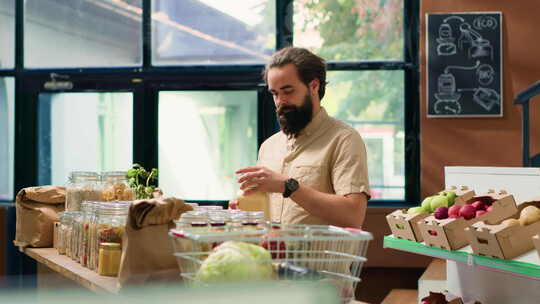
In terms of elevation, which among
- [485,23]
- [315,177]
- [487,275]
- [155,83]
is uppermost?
[485,23]

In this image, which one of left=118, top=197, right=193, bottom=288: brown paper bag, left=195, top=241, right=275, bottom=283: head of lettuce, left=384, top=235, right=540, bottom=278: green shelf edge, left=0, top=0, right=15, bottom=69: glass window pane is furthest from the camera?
left=0, top=0, right=15, bottom=69: glass window pane

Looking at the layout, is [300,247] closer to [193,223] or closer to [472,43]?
[193,223]

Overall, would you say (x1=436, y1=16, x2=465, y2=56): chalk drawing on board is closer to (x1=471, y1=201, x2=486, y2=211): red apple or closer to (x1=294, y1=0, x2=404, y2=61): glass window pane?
(x1=294, y1=0, x2=404, y2=61): glass window pane

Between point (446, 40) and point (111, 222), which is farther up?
point (446, 40)

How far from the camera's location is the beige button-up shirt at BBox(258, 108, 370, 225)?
2.62 meters

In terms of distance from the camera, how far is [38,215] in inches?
134

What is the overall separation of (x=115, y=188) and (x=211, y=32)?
3118 millimetres

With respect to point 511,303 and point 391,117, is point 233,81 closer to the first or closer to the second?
point 391,117

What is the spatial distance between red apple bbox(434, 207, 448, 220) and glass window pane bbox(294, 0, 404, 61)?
8.98ft

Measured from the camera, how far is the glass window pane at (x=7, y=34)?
6184 millimetres

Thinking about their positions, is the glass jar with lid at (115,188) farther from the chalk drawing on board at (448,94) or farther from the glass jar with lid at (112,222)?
the chalk drawing on board at (448,94)

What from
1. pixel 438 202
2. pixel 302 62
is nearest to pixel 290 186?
pixel 302 62

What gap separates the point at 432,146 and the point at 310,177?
2929 millimetres

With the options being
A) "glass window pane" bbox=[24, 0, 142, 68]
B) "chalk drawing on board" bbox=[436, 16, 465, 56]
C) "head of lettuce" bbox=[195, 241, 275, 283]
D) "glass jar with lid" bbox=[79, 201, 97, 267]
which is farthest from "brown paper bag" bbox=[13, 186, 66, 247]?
"chalk drawing on board" bbox=[436, 16, 465, 56]
